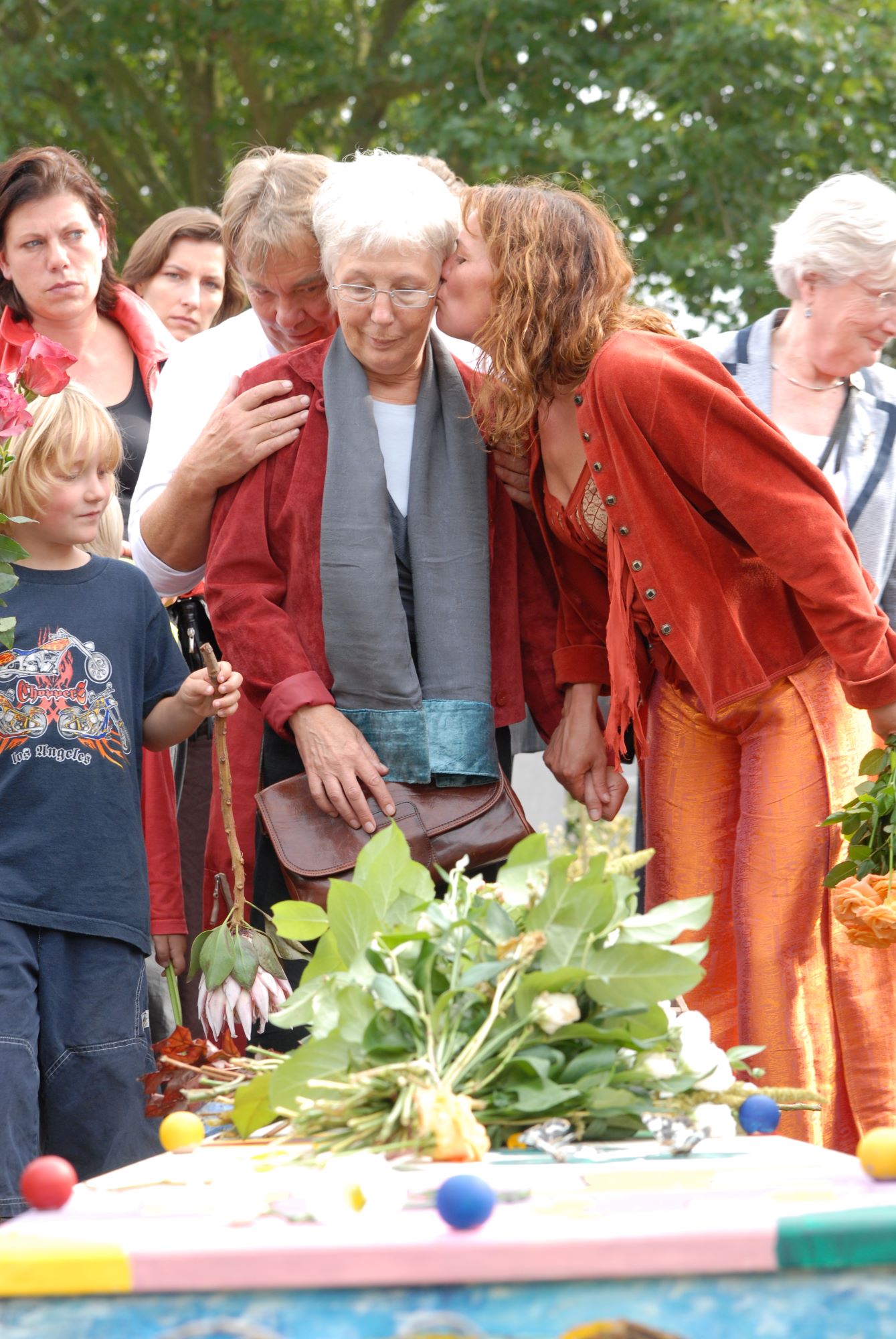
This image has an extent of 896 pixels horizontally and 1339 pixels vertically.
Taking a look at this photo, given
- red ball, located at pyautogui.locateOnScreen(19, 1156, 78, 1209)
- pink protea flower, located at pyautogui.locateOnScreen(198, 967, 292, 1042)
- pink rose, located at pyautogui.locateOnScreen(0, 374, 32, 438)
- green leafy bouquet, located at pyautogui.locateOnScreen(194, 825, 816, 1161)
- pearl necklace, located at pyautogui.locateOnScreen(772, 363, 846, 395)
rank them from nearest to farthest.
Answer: red ball, located at pyautogui.locateOnScreen(19, 1156, 78, 1209) < green leafy bouquet, located at pyautogui.locateOnScreen(194, 825, 816, 1161) < pink rose, located at pyautogui.locateOnScreen(0, 374, 32, 438) < pink protea flower, located at pyautogui.locateOnScreen(198, 967, 292, 1042) < pearl necklace, located at pyautogui.locateOnScreen(772, 363, 846, 395)

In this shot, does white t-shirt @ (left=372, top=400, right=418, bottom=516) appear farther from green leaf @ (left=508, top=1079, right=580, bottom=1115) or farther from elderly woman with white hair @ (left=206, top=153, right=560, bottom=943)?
green leaf @ (left=508, top=1079, right=580, bottom=1115)

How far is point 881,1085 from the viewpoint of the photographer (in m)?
2.64

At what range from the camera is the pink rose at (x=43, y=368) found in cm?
224

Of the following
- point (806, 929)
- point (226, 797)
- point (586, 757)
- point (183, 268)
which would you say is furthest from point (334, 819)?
point (183, 268)

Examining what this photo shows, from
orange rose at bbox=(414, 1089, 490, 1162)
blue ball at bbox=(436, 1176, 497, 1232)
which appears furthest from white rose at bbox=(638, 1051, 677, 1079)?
blue ball at bbox=(436, 1176, 497, 1232)

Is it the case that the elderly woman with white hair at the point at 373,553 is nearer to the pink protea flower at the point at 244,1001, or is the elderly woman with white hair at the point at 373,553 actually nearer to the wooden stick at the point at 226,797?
the wooden stick at the point at 226,797

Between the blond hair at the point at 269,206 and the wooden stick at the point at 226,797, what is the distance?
0.89 meters

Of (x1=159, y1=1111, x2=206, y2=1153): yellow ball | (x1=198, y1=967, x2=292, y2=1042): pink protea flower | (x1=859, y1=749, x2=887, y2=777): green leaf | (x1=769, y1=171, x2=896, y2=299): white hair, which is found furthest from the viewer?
(x1=769, y1=171, x2=896, y2=299): white hair

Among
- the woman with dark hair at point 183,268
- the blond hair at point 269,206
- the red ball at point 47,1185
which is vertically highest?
the woman with dark hair at point 183,268

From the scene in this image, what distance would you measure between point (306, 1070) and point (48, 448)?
1.61 meters

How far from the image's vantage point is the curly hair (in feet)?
8.73

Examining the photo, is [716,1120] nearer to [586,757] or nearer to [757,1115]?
[757,1115]

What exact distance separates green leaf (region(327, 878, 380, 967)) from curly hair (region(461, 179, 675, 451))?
1.25m

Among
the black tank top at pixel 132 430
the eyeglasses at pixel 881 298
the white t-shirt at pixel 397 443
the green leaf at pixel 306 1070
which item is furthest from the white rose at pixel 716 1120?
the black tank top at pixel 132 430
